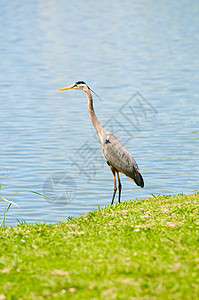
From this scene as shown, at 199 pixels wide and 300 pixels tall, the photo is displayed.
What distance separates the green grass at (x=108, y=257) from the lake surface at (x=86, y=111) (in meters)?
3.58

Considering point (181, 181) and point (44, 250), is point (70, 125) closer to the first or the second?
point (181, 181)

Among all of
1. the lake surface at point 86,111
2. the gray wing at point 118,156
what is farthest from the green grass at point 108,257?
the lake surface at point 86,111

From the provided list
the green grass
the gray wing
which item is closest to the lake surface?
the gray wing

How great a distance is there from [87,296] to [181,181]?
9.56 meters

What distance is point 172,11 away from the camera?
208 feet

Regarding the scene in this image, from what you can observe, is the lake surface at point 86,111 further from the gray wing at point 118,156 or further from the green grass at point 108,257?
the green grass at point 108,257

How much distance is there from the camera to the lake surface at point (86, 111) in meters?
15.0

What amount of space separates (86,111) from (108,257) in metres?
16.8

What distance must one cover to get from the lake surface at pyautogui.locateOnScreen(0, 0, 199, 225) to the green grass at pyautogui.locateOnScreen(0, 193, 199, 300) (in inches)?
141

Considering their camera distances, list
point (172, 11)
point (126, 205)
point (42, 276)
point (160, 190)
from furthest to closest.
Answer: point (172, 11) < point (160, 190) < point (126, 205) < point (42, 276)

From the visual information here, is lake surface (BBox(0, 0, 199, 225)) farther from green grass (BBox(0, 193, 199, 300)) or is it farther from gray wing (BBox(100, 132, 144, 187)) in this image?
green grass (BBox(0, 193, 199, 300))

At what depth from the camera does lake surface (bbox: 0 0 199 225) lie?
1496 cm

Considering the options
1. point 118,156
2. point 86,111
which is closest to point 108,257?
point 118,156

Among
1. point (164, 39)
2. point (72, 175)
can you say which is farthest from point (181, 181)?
point (164, 39)
